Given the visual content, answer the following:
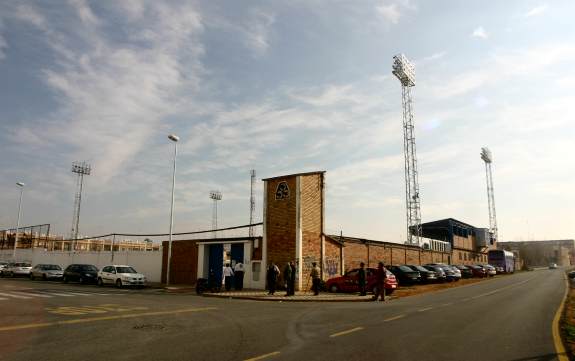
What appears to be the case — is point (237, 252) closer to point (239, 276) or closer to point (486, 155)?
A: point (239, 276)

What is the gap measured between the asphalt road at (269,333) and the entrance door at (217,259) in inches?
520

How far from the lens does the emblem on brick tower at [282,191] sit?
91.1 feet

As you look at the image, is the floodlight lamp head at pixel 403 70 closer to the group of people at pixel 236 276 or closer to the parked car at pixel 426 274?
the parked car at pixel 426 274

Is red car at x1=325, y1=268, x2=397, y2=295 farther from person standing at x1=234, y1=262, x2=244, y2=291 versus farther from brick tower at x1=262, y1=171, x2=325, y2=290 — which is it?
person standing at x1=234, y1=262, x2=244, y2=291

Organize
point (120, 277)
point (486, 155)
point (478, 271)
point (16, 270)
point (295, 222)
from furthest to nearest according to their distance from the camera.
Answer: point (486, 155), point (478, 271), point (16, 270), point (120, 277), point (295, 222)

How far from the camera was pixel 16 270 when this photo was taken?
138 ft

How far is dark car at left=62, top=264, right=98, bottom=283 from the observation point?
32.6 m

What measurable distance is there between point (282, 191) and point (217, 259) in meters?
6.69

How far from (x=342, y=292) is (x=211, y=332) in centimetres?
1544

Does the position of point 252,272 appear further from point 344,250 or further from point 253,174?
point 253,174

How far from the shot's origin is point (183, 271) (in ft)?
105

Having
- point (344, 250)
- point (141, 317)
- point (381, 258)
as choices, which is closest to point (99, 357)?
point (141, 317)

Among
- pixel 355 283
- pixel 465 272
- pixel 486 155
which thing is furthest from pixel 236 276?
pixel 486 155

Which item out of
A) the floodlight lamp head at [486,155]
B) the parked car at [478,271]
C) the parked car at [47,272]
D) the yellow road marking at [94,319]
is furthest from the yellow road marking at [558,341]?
the floodlight lamp head at [486,155]
